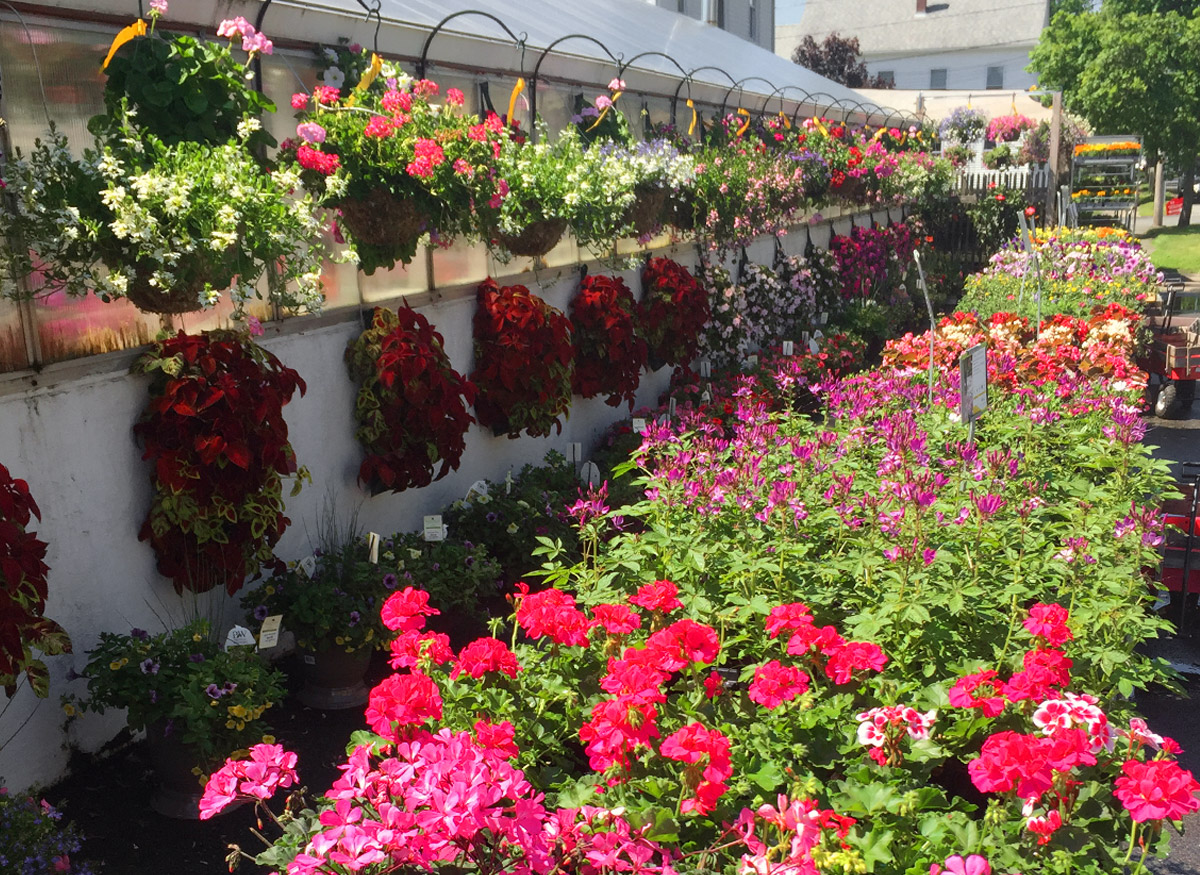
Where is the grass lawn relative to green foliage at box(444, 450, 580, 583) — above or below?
above

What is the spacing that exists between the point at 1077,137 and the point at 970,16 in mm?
29335

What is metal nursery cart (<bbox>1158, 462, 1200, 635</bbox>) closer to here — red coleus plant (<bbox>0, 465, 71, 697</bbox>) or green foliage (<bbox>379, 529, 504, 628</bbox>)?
green foliage (<bbox>379, 529, 504, 628</bbox>)

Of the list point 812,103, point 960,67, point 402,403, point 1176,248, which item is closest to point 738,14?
point 812,103

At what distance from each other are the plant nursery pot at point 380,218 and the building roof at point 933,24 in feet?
165

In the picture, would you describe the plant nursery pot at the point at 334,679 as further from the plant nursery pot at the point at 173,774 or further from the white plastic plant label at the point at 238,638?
the plant nursery pot at the point at 173,774

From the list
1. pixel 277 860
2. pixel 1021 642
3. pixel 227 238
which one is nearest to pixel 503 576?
pixel 227 238

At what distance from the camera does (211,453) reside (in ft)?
12.3

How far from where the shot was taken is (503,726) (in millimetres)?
2385

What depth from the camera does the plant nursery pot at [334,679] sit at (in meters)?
4.23

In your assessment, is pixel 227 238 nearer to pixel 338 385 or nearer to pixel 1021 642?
pixel 338 385

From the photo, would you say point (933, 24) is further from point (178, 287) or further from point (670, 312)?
point (178, 287)

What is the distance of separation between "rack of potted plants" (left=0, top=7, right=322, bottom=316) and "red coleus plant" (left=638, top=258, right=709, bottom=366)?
389 centimetres

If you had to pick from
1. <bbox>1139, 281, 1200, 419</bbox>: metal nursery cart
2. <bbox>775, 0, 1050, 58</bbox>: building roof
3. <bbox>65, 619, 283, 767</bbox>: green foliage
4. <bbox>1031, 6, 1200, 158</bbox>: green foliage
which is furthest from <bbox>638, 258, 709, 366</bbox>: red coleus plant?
<bbox>775, 0, 1050, 58</bbox>: building roof

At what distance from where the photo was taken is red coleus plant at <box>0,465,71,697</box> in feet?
9.46
